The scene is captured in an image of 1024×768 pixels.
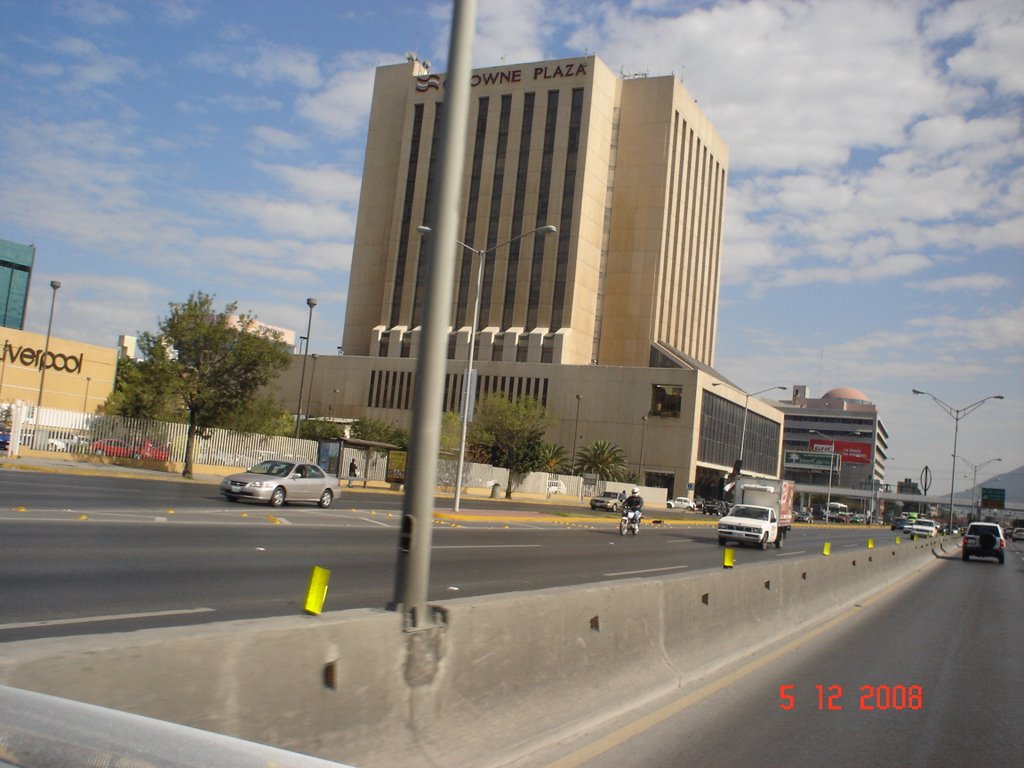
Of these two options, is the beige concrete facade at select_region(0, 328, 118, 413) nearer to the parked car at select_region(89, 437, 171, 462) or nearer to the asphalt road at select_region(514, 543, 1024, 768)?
the parked car at select_region(89, 437, 171, 462)

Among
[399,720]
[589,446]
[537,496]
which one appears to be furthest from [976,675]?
[589,446]

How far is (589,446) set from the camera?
9419cm

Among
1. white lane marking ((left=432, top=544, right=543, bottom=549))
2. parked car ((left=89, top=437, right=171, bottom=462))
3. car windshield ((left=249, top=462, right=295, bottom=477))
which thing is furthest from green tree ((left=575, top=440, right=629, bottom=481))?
white lane marking ((left=432, top=544, right=543, bottom=549))

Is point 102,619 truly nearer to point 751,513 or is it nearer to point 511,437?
point 751,513

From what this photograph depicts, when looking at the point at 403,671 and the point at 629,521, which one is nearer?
the point at 403,671

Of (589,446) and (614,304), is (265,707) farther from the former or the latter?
(614,304)

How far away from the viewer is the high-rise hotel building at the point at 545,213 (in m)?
101

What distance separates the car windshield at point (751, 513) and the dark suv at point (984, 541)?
29.8 ft

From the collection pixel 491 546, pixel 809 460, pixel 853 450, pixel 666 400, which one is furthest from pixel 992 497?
pixel 491 546

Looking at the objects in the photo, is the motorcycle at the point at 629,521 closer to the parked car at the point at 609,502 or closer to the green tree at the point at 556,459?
the parked car at the point at 609,502

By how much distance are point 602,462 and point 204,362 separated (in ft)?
172

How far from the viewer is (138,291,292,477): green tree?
1618 inches
